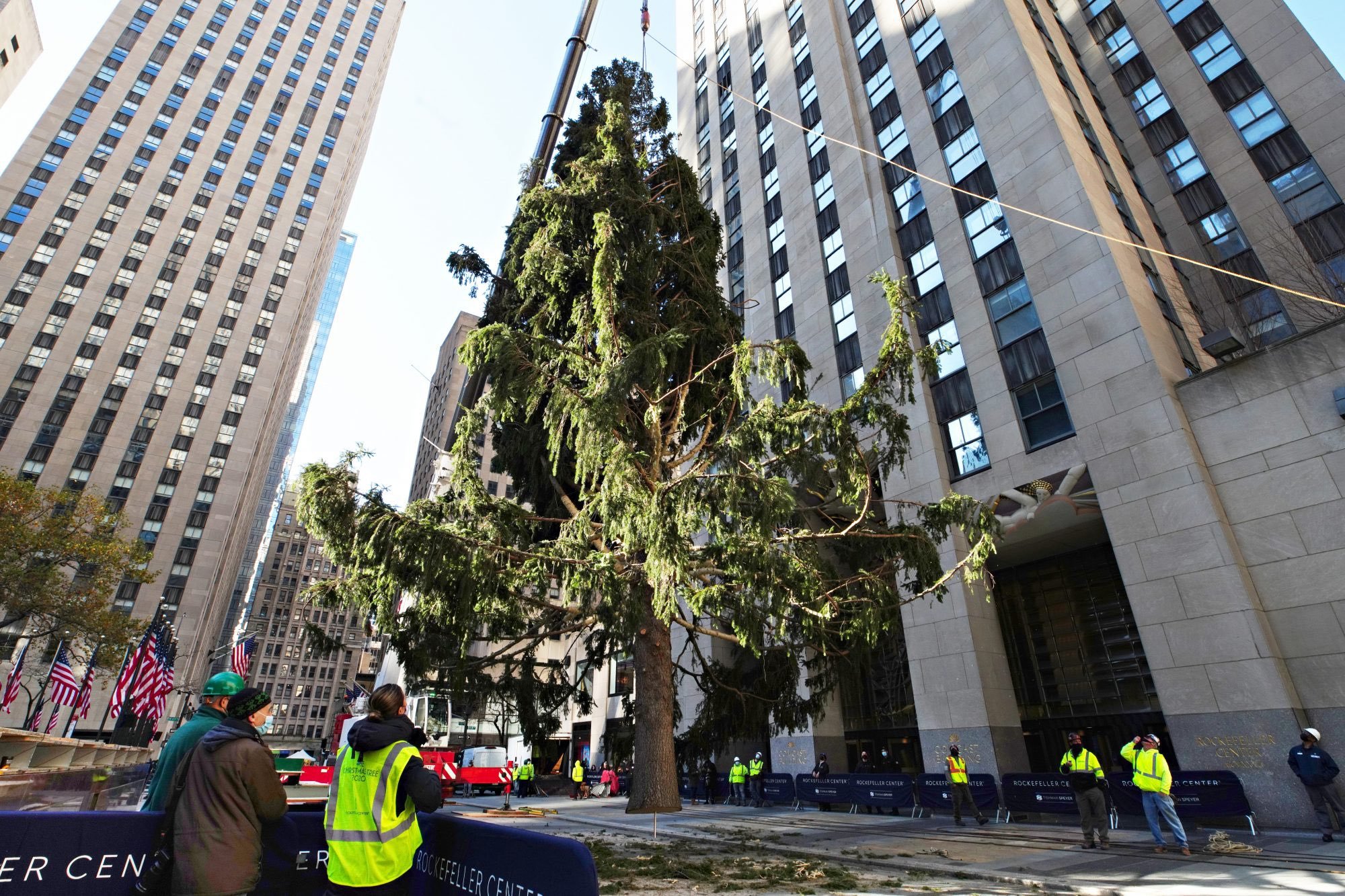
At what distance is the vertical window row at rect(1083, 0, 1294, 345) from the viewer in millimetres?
22359

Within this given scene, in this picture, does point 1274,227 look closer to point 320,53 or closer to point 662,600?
point 662,600

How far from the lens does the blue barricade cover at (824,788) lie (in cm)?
1831

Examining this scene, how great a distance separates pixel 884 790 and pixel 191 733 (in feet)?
56.8

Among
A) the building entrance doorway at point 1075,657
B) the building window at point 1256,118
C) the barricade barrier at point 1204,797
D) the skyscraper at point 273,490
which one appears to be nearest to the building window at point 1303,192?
the building window at point 1256,118

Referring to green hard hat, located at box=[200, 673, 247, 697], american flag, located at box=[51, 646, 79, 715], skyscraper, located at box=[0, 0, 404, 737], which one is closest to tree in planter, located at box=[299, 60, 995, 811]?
green hard hat, located at box=[200, 673, 247, 697]

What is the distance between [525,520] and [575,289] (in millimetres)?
5500

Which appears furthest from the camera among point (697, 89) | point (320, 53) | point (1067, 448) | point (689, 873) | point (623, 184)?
point (320, 53)

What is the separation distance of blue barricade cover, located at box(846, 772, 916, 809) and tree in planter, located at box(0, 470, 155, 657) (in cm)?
3360

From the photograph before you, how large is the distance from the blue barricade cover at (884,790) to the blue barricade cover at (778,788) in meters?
3.07

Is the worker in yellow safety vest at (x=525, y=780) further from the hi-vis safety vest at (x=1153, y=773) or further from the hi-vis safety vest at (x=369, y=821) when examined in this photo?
the hi-vis safety vest at (x=369, y=821)

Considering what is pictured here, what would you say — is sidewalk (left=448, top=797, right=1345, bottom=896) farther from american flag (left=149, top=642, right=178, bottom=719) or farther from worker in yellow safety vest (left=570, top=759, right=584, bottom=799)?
american flag (left=149, top=642, right=178, bottom=719)

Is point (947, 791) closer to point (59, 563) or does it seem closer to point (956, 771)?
point (956, 771)

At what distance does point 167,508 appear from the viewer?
217ft

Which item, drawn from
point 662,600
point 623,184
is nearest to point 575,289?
point 623,184
